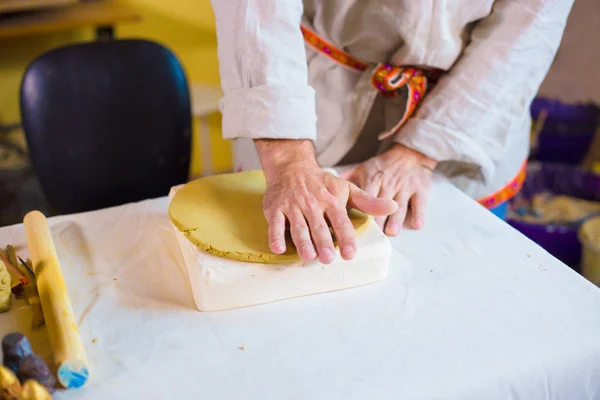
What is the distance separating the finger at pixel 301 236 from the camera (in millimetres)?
706

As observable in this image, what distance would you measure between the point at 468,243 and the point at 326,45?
425 millimetres

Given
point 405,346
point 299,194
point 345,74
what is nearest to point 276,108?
point 299,194

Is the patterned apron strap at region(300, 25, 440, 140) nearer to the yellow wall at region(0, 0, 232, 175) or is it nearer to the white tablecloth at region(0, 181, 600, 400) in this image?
the white tablecloth at region(0, 181, 600, 400)

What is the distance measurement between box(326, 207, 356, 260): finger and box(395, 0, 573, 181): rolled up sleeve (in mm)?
275

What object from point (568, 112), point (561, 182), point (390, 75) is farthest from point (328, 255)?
point (568, 112)

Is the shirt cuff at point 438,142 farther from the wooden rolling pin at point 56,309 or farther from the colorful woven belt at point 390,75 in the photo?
the wooden rolling pin at point 56,309

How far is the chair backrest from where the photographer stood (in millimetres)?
1232

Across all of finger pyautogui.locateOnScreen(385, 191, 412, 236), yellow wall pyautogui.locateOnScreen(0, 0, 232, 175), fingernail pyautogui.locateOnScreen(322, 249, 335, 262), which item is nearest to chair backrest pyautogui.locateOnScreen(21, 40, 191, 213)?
finger pyautogui.locateOnScreen(385, 191, 412, 236)

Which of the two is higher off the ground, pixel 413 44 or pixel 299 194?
pixel 413 44

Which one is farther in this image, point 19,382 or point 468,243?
point 468,243

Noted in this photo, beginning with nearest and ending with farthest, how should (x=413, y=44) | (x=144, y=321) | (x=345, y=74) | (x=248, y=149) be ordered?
(x=144, y=321) < (x=413, y=44) < (x=345, y=74) < (x=248, y=149)

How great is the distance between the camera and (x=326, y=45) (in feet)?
3.36

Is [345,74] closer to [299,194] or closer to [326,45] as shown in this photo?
[326,45]

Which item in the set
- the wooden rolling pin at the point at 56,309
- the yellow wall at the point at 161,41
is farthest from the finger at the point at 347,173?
the yellow wall at the point at 161,41
